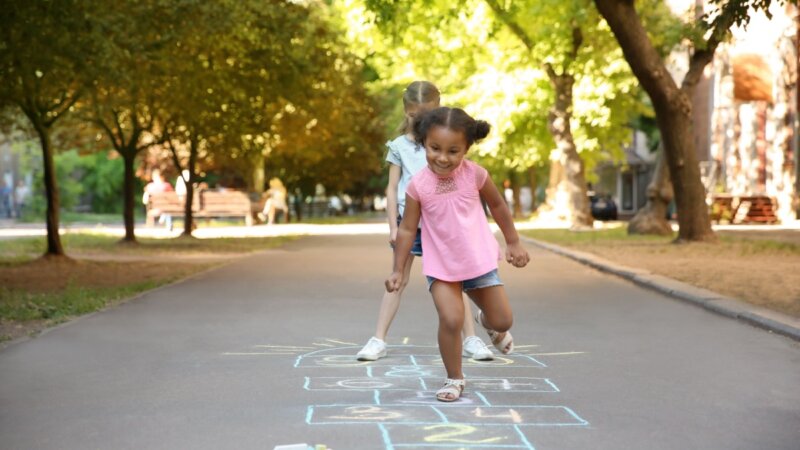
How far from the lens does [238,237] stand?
103 ft

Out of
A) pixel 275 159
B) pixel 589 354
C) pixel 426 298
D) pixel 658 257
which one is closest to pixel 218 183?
pixel 275 159

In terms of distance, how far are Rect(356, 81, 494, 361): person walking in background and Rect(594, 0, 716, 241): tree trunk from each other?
50.1ft

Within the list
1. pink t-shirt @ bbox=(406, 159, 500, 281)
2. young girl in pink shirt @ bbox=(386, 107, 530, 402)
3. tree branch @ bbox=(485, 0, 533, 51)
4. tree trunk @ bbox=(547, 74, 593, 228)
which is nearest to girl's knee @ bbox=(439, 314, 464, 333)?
young girl in pink shirt @ bbox=(386, 107, 530, 402)

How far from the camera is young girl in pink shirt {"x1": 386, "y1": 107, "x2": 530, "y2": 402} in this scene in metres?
6.57

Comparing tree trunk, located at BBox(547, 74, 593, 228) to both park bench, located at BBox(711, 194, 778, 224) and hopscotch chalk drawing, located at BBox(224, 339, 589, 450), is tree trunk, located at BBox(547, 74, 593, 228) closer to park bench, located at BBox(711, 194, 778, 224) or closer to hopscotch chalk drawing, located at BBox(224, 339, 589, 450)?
park bench, located at BBox(711, 194, 778, 224)

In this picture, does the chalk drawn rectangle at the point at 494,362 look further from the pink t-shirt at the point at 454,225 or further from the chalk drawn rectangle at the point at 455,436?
the chalk drawn rectangle at the point at 455,436

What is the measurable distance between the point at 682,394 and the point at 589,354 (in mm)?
1793

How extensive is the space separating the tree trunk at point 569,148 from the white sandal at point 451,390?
92.5 ft

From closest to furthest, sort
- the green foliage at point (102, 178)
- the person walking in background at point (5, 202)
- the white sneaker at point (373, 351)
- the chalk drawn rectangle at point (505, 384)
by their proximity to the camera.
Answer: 1. the chalk drawn rectangle at point (505, 384)
2. the white sneaker at point (373, 351)
3. the person walking in background at point (5, 202)
4. the green foliage at point (102, 178)

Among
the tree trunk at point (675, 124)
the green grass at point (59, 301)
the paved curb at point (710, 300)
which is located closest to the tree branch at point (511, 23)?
the tree trunk at point (675, 124)

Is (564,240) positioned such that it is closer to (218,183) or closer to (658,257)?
(658,257)

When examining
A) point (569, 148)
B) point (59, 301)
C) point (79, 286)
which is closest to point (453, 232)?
point (59, 301)

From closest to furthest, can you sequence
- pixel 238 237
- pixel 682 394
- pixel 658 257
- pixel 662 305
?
1. pixel 682 394
2. pixel 662 305
3. pixel 658 257
4. pixel 238 237

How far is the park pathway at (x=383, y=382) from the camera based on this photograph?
571 centimetres
